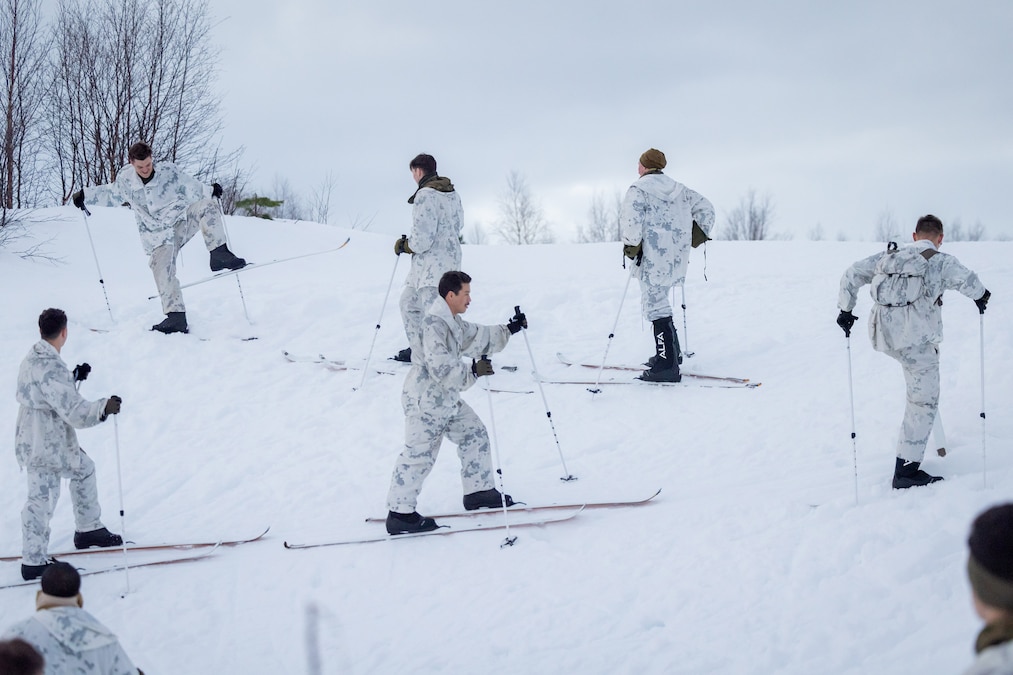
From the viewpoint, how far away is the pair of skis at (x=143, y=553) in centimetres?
569

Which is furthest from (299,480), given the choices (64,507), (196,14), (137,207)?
(196,14)

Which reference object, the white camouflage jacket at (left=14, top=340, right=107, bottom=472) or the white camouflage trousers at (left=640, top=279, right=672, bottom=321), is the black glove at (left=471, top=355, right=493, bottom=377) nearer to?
the white camouflage jacket at (left=14, top=340, right=107, bottom=472)

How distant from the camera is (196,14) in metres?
20.2

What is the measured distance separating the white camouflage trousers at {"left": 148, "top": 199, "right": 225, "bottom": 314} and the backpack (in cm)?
727

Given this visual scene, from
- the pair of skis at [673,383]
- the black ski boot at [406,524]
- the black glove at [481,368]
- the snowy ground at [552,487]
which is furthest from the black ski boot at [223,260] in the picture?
the black glove at [481,368]

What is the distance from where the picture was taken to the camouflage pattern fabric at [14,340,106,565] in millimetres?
5445

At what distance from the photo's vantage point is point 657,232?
8234 mm

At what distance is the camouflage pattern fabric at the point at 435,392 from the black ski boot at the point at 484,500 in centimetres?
43

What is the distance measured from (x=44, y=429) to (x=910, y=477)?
5.66 m

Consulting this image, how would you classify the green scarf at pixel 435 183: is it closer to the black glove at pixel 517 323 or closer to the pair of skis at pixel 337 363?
the pair of skis at pixel 337 363

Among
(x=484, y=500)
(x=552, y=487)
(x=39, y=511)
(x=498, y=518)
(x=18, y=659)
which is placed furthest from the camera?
(x=552, y=487)

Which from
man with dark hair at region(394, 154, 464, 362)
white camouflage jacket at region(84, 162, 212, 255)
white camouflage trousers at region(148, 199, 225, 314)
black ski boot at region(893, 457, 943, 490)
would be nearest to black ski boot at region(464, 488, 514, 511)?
man with dark hair at region(394, 154, 464, 362)

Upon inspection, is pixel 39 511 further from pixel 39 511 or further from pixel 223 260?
pixel 223 260

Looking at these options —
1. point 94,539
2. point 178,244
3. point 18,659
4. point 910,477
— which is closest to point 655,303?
point 910,477
